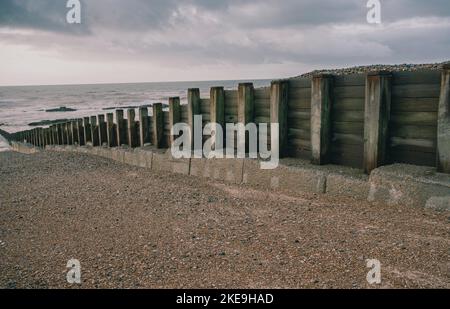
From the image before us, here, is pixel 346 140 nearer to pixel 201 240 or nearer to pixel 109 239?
pixel 201 240

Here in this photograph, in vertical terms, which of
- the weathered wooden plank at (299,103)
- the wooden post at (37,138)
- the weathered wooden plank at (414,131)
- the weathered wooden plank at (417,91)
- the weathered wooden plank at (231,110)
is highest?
the weathered wooden plank at (417,91)

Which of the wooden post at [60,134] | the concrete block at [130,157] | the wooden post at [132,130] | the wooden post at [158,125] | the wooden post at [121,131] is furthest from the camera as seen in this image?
the wooden post at [60,134]

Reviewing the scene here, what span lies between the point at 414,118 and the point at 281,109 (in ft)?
6.07

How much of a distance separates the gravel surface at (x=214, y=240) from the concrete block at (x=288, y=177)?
0.19 m

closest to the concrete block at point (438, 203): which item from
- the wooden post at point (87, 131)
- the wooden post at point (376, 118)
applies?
the wooden post at point (376, 118)

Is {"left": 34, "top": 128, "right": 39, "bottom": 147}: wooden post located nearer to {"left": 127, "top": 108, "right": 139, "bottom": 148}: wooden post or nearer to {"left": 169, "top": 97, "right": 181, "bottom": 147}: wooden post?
{"left": 127, "top": 108, "right": 139, "bottom": 148}: wooden post

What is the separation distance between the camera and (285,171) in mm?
5602

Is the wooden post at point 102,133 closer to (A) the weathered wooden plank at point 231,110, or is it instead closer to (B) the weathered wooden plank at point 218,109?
(B) the weathered wooden plank at point 218,109

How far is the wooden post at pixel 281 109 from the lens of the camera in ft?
18.6

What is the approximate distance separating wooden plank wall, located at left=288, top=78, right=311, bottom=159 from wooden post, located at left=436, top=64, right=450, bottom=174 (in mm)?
1758

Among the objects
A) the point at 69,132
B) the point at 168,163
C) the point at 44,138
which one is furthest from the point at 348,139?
the point at 44,138

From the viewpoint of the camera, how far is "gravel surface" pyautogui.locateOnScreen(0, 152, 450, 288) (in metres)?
3.15

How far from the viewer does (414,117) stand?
179 inches
